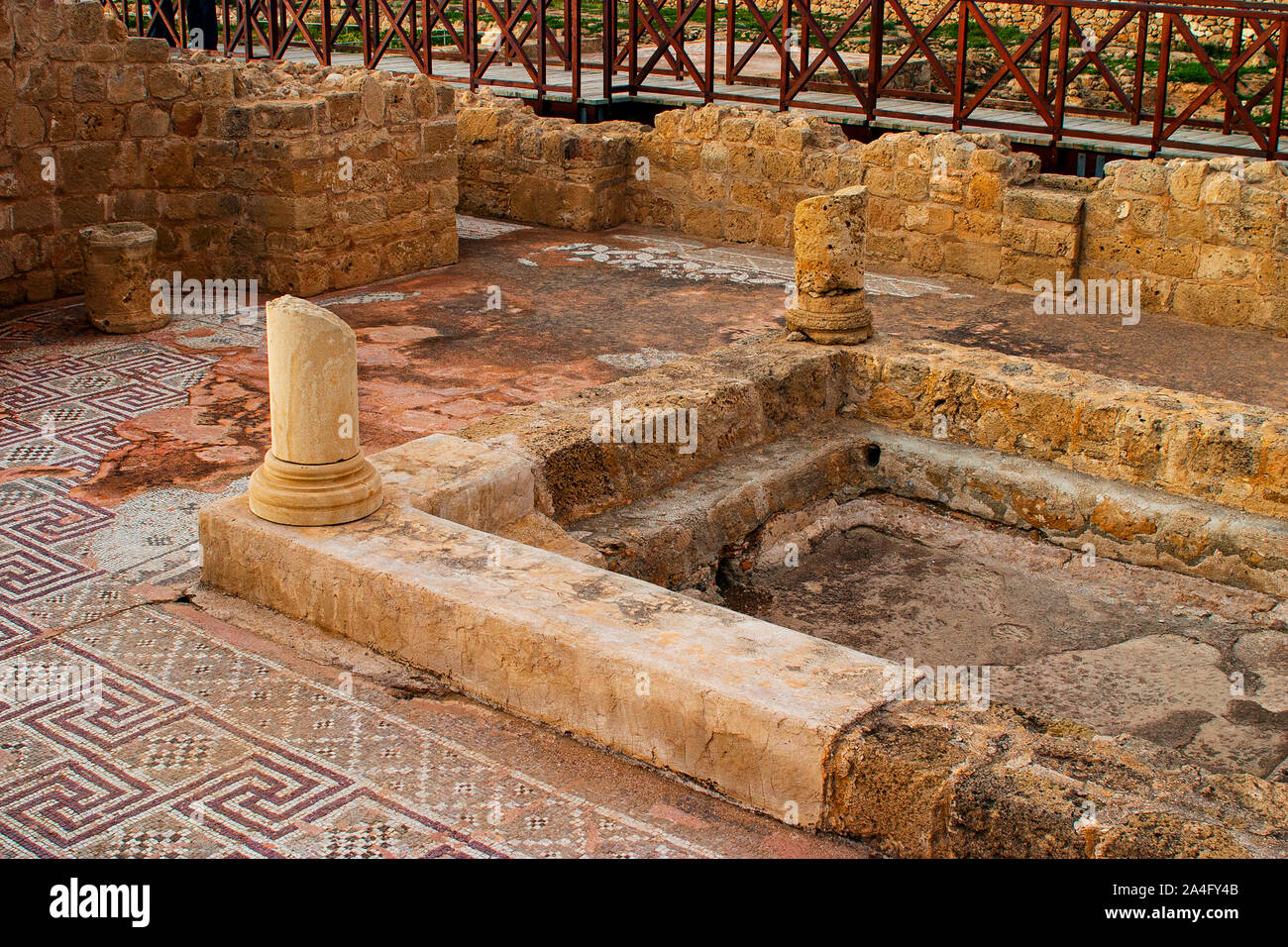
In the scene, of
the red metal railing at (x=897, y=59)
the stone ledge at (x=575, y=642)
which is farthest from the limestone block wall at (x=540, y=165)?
the stone ledge at (x=575, y=642)

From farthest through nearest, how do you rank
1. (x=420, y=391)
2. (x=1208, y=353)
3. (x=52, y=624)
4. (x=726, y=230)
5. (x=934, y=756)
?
(x=726, y=230) → (x=1208, y=353) → (x=420, y=391) → (x=52, y=624) → (x=934, y=756)

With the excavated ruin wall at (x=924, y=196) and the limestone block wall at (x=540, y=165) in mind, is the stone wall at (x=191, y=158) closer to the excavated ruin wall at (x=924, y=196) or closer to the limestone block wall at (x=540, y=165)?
the limestone block wall at (x=540, y=165)

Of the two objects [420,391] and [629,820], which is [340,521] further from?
[420,391]

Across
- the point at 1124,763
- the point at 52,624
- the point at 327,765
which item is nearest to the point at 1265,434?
the point at 1124,763

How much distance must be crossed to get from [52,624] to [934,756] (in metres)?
3.00

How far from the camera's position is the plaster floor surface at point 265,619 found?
380cm

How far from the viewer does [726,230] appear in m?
10.8

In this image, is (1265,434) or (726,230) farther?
(726,230)

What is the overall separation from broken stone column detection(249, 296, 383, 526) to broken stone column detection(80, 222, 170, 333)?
3497 millimetres

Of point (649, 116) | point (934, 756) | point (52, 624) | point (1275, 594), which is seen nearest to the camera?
point (934, 756)

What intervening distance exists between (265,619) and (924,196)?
634 centimetres

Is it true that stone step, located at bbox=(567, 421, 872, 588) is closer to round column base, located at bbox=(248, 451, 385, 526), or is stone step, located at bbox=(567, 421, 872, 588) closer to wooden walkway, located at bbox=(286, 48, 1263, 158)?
round column base, located at bbox=(248, 451, 385, 526)

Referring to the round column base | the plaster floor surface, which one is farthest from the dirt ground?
the round column base

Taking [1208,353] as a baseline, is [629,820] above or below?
below
